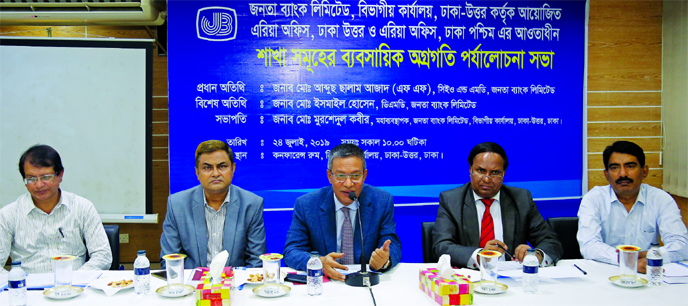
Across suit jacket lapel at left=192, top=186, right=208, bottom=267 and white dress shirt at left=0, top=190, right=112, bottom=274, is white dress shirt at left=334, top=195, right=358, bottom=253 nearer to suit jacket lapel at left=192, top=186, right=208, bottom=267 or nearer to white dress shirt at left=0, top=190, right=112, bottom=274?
suit jacket lapel at left=192, top=186, right=208, bottom=267

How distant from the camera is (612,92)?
14.0 ft

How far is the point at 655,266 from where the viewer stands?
6.48ft

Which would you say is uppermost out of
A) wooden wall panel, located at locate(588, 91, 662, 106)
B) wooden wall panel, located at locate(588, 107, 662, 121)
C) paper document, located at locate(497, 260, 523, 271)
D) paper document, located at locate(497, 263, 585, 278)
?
wooden wall panel, located at locate(588, 91, 662, 106)

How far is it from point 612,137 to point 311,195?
3162mm

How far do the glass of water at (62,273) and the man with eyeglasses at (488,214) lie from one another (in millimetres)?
1794

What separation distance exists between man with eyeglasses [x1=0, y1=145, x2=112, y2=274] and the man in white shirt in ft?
8.97

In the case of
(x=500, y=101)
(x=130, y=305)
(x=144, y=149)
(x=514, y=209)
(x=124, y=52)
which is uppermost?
(x=124, y=52)

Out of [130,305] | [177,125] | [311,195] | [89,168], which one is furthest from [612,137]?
[89,168]

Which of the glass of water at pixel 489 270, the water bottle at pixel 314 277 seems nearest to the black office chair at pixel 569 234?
the glass of water at pixel 489 270

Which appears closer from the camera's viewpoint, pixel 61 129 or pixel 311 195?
pixel 311 195

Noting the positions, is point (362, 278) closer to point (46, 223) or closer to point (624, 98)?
point (46, 223)

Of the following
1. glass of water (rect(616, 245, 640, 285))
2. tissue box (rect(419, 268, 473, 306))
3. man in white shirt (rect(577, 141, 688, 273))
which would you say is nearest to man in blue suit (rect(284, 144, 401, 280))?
tissue box (rect(419, 268, 473, 306))

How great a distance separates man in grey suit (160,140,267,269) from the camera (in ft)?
8.46

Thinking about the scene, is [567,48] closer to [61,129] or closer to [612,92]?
[612,92]
